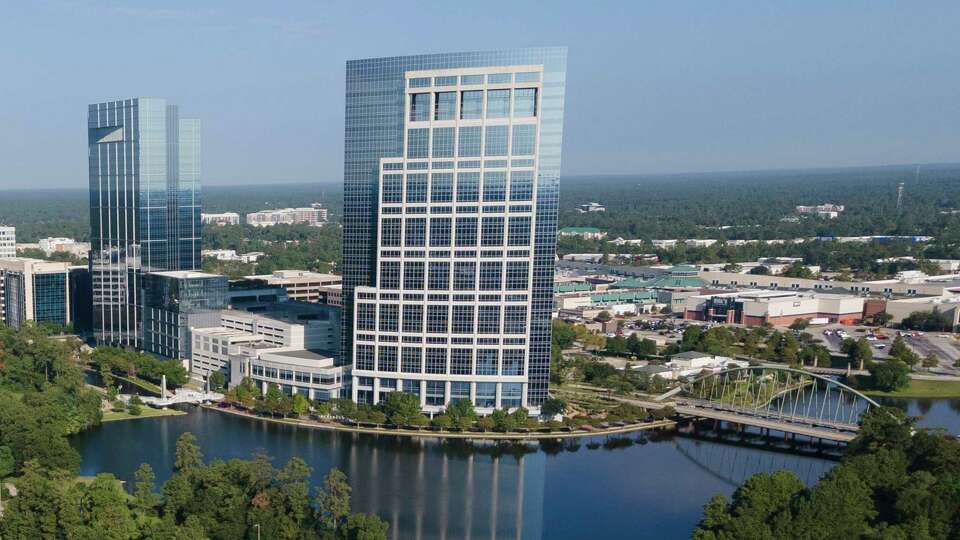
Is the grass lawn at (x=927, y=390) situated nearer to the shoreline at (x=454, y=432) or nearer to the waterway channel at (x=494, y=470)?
the waterway channel at (x=494, y=470)

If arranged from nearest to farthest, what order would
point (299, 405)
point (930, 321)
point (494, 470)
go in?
point (494, 470), point (299, 405), point (930, 321)

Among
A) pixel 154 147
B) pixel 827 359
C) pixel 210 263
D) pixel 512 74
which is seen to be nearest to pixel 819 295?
pixel 827 359

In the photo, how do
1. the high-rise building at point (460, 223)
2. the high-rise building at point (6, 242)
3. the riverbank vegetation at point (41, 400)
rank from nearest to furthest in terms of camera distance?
the riverbank vegetation at point (41, 400) < the high-rise building at point (460, 223) < the high-rise building at point (6, 242)

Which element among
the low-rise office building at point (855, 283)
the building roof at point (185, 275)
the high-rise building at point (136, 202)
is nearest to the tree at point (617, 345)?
the building roof at point (185, 275)

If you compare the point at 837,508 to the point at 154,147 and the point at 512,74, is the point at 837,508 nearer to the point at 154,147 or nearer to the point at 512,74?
the point at 512,74

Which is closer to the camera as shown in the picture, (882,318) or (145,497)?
(145,497)

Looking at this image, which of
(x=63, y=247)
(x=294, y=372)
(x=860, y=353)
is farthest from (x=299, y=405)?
(x=63, y=247)

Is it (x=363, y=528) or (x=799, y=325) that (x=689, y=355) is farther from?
(x=363, y=528)
